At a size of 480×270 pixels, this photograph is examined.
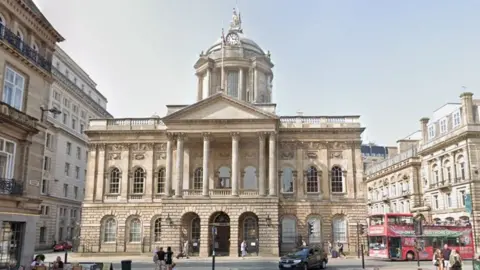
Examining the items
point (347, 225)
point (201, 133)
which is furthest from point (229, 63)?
point (347, 225)

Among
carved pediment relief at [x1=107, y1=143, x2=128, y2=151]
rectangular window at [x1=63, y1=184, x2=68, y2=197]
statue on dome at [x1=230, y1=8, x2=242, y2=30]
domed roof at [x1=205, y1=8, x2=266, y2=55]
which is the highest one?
statue on dome at [x1=230, y1=8, x2=242, y2=30]

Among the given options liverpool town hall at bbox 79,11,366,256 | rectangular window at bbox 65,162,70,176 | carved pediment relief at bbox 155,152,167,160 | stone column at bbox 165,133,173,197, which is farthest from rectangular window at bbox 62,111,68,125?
stone column at bbox 165,133,173,197

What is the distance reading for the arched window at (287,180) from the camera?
1654 inches

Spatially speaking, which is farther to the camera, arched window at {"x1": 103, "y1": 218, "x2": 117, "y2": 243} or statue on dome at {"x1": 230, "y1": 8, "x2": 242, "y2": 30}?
statue on dome at {"x1": 230, "y1": 8, "x2": 242, "y2": 30}

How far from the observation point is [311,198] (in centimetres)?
4147

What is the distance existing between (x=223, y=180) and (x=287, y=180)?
610 cm

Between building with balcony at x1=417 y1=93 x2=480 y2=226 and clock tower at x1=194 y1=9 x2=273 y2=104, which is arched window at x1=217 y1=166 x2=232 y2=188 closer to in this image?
clock tower at x1=194 y1=9 x2=273 y2=104

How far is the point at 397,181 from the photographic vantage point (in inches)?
2365

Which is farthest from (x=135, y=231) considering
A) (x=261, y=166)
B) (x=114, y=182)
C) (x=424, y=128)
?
(x=424, y=128)

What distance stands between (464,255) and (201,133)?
2396 cm

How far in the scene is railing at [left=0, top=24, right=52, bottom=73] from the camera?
18816mm

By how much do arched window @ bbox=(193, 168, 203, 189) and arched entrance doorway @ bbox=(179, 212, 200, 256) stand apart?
3117 millimetres

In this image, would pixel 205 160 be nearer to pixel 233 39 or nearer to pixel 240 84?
pixel 240 84

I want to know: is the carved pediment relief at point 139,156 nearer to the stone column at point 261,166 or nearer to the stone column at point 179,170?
the stone column at point 179,170
